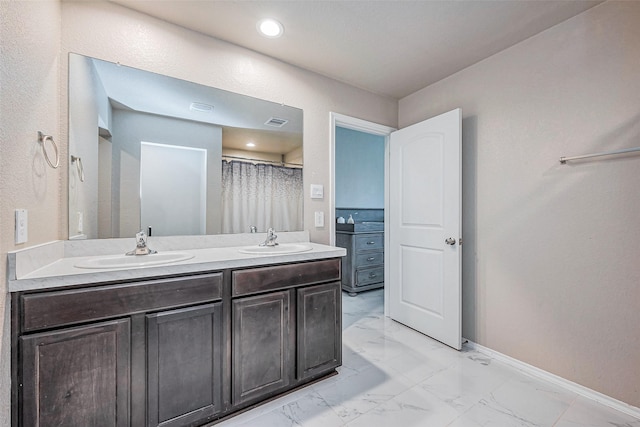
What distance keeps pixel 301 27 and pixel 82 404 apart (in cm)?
237

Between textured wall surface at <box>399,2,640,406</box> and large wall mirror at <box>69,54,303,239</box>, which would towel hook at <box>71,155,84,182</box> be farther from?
textured wall surface at <box>399,2,640,406</box>

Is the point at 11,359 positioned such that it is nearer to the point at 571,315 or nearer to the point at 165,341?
the point at 165,341

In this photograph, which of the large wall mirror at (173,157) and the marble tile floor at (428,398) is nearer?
the marble tile floor at (428,398)

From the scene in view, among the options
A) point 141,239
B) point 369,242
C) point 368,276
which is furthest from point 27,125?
point 368,276

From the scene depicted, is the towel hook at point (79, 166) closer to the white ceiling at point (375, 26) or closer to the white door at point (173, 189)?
the white door at point (173, 189)

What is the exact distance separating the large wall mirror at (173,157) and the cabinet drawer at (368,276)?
6.08 ft

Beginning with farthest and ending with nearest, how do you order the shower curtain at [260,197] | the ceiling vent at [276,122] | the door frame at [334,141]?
the door frame at [334,141] < the ceiling vent at [276,122] < the shower curtain at [260,197]

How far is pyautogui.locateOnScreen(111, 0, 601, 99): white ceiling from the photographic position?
5.46 feet

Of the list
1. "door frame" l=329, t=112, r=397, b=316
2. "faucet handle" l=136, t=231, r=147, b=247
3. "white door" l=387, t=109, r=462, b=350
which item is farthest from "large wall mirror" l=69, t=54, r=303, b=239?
"white door" l=387, t=109, r=462, b=350

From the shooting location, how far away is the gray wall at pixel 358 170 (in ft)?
14.6

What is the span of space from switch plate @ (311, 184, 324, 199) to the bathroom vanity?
0.71m

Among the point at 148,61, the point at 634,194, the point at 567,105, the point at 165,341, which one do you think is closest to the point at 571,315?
the point at 634,194

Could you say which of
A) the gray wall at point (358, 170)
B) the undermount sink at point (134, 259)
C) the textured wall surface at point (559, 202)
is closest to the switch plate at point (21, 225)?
the undermount sink at point (134, 259)

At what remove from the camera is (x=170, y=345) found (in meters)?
1.30
